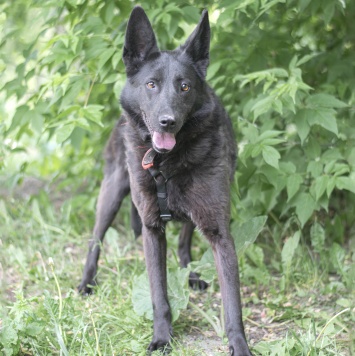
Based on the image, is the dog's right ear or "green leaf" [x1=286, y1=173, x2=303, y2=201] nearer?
the dog's right ear

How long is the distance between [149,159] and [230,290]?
2.75 feet

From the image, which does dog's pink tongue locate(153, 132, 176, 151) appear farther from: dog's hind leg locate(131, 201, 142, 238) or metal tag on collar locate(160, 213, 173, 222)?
dog's hind leg locate(131, 201, 142, 238)

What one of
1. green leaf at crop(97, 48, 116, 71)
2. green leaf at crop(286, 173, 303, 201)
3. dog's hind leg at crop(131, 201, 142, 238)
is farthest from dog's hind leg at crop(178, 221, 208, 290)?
green leaf at crop(97, 48, 116, 71)

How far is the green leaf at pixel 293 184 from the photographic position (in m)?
3.72

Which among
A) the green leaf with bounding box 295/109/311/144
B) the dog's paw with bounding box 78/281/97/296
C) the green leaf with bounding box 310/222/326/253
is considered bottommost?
the green leaf with bounding box 310/222/326/253

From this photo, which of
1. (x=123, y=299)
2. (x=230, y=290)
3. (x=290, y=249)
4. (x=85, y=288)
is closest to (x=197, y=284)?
(x=123, y=299)

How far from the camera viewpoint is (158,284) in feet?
10.5

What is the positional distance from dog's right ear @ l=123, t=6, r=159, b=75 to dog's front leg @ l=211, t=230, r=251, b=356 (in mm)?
1082

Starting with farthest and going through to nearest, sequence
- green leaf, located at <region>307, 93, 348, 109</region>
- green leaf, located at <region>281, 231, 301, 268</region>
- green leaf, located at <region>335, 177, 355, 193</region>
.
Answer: green leaf, located at <region>281, 231, 301, 268</region>, green leaf, located at <region>307, 93, 348, 109</region>, green leaf, located at <region>335, 177, 355, 193</region>

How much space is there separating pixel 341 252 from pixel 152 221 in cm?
149

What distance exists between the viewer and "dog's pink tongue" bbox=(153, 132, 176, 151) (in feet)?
9.62

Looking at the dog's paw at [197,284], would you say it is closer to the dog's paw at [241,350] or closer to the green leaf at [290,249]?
the green leaf at [290,249]

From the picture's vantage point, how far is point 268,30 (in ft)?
14.2

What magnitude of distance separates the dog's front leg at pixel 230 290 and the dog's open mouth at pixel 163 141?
566 millimetres
